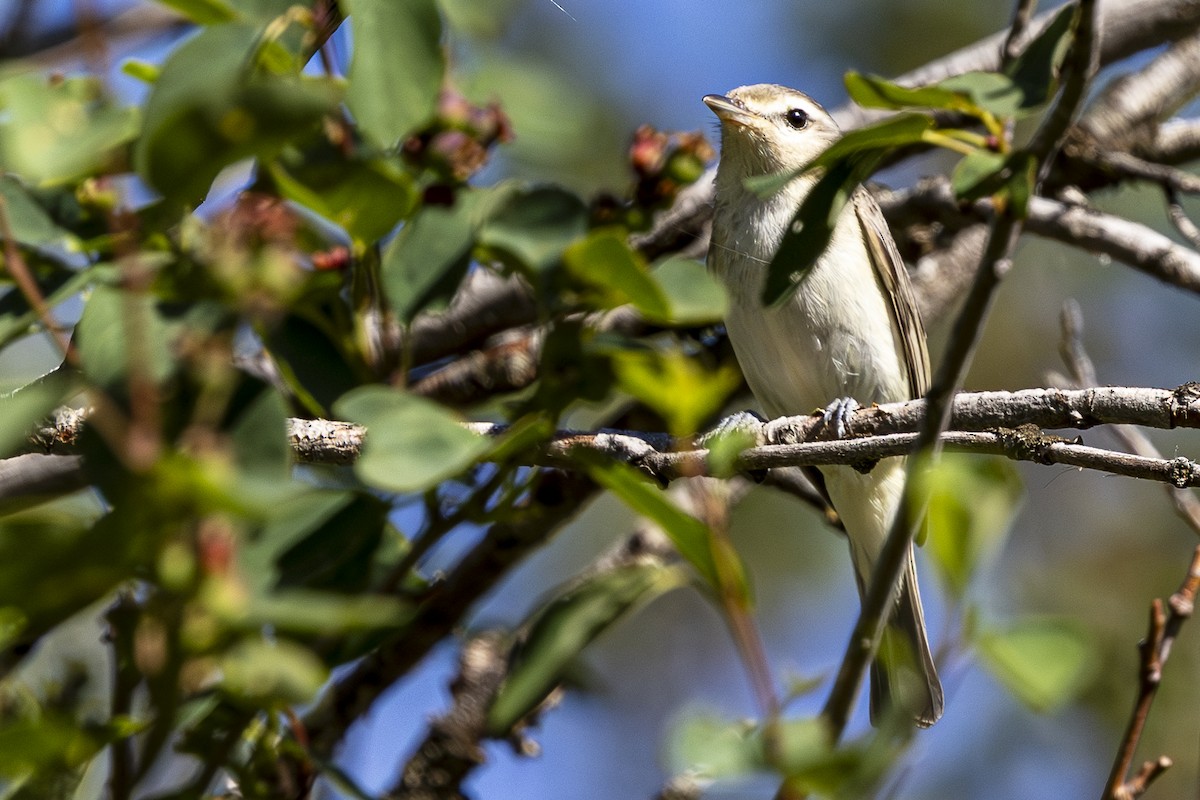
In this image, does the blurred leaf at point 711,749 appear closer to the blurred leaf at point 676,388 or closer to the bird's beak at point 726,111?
the blurred leaf at point 676,388

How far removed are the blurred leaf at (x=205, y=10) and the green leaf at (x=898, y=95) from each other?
964mm

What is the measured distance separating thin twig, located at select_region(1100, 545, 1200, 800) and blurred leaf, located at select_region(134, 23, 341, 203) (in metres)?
1.71

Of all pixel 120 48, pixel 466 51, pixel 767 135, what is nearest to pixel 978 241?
pixel 767 135

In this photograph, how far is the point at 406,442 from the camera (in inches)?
64.9

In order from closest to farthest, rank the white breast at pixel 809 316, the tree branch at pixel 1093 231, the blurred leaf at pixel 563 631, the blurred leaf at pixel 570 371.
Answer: the blurred leaf at pixel 570 371 < the blurred leaf at pixel 563 631 < the tree branch at pixel 1093 231 < the white breast at pixel 809 316

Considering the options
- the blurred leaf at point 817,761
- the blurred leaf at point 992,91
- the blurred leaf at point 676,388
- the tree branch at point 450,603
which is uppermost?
the blurred leaf at point 992,91

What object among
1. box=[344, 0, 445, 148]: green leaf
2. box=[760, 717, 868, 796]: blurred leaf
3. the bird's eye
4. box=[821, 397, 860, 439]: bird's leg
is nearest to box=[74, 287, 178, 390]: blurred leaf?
box=[344, 0, 445, 148]: green leaf

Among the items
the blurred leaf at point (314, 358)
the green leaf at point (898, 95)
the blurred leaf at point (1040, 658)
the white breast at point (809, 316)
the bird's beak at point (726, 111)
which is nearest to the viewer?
the blurred leaf at point (1040, 658)

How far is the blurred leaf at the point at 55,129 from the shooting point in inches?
67.4

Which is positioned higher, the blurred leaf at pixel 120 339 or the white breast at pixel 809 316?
the white breast at pixel 809 316

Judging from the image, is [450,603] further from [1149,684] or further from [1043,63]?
[1043,63]

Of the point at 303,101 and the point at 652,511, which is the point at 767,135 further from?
the point at 303,101

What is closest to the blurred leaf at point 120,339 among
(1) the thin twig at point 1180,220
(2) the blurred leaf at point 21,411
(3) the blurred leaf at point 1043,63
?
(2) the blurred leaf at point 21,411

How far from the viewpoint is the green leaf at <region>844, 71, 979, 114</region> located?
1.84 m
